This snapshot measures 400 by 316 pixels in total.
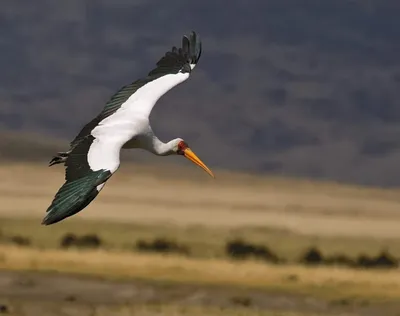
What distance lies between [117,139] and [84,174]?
5.84ft

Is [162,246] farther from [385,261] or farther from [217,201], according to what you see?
[217,201]

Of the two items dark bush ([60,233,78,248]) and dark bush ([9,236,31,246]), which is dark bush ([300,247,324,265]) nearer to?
dark bush ([60,233,78,248])

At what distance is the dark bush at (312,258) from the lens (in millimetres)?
53100

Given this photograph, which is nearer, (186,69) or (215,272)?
(186,69)

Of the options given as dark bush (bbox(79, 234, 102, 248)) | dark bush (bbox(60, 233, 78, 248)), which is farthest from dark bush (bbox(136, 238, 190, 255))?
dark bush (bbox(60, 233, 78, 248))

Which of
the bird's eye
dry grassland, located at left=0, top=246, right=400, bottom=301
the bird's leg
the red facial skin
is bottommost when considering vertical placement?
the bird's leg

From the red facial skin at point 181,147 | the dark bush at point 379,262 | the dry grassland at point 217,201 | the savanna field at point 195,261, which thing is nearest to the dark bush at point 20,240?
the savanna field at point 195,261

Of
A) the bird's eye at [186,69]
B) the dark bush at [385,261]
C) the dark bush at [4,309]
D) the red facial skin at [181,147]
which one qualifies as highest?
the dark bush at [385,261]

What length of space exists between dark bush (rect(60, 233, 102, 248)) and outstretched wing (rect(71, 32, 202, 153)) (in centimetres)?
2494

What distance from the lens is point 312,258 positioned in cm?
5384

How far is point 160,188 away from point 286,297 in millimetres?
73626

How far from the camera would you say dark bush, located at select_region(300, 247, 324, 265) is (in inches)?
2091

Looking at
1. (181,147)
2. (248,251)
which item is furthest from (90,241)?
(181,147)

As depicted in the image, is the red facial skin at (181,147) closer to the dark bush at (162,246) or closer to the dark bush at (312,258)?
the dark bush at (312,258)
